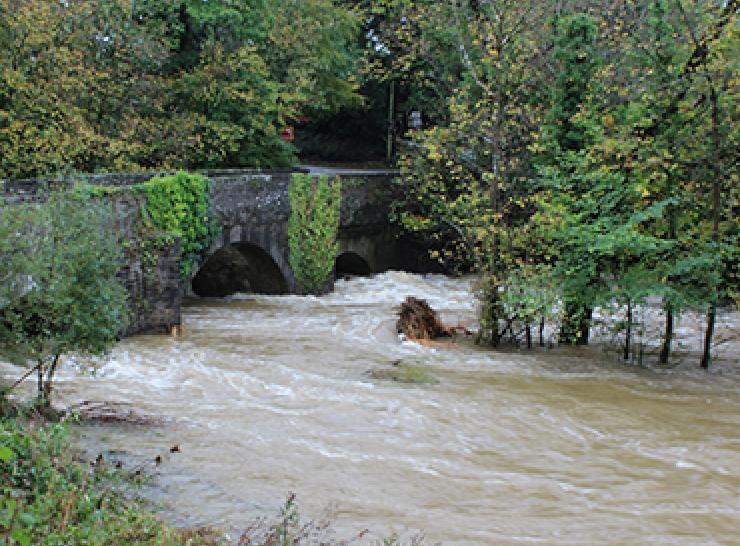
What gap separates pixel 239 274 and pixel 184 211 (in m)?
5.20

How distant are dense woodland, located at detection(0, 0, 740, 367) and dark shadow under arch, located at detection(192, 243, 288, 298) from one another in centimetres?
269

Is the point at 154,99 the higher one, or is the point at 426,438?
the point at 154,99

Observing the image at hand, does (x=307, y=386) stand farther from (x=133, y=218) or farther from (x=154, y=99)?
(x=154, y=99)

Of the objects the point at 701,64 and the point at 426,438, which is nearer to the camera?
the point at 426,438

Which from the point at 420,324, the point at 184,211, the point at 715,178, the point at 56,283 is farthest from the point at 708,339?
the point at 56,283

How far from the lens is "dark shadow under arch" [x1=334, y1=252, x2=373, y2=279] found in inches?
1027

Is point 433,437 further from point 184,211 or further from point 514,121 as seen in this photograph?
point 184,211

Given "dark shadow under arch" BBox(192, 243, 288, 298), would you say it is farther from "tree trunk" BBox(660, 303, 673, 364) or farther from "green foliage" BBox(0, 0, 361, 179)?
"tree trunk" BBox(660, 303, 673, 364)

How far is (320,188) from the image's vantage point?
74.0ft

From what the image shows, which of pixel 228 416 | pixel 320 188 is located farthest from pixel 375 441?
pixel 320 188

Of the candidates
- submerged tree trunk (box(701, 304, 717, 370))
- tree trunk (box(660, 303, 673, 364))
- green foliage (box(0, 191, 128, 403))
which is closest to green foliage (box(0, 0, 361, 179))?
green foliage (box(0, 191, 128, 403))

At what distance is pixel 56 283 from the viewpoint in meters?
8.85

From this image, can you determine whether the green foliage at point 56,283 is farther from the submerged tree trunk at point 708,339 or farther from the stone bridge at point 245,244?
the submerged tree trunk at point 708,339

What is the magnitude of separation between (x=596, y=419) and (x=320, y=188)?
39.8 feet
